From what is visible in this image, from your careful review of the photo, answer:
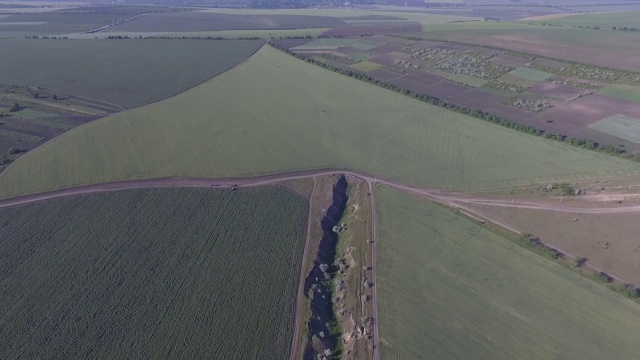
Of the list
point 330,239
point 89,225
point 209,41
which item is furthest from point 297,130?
point 209,41

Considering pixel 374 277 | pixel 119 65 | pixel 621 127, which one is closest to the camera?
pixel 374 277

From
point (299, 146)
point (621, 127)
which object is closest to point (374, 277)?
point (299, 146)

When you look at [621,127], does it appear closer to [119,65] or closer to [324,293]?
[324,293]

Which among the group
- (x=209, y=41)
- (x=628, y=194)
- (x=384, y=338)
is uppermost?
(x=209, y=41)

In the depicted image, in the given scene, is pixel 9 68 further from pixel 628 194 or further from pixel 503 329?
pixel 628 194

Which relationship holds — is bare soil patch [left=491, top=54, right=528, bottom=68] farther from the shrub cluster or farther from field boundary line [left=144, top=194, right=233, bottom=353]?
field boundary line [left=144, top=194, right=233, bottom=353]

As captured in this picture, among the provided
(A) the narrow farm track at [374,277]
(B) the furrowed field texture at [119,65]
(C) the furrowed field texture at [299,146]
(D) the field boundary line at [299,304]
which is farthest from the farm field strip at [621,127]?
(B) the furrowed field texture at [119,65]

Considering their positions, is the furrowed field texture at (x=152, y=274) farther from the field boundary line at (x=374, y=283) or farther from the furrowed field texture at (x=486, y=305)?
the furrowed field texture at (x=486, y=305)
